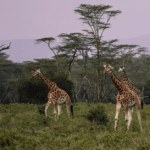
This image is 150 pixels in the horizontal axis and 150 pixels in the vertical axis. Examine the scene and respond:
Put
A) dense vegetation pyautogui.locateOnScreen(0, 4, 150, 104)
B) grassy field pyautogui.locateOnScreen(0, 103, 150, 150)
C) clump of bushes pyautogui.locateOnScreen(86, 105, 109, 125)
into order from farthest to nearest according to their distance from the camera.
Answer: dense vegetation pyautogui.locateOnScreen(0, 4, 150, 104)
clump of bushes pyautogui.locateOnScreen(86, 105, 109, 125)
grassy field pyautogui.locateOnScreen(0, 103, 150, 150)

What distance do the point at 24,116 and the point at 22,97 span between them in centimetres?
1503

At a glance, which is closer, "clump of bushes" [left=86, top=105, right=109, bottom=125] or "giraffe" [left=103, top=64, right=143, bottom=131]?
"giraffe" [left=103, top=64, right=143, bottom=131]

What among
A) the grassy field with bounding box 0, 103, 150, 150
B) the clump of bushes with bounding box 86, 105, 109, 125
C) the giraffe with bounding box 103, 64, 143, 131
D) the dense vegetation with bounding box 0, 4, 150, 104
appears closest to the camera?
the grassy field with bounding box 0, 103, 150, 150

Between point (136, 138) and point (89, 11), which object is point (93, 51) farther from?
point (136, 138)

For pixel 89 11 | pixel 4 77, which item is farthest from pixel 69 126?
pixel 4 77

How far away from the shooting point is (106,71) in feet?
49.8

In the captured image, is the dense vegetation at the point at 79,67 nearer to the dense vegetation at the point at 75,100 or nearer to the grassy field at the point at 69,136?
the dense vegetation at the point at 75,100

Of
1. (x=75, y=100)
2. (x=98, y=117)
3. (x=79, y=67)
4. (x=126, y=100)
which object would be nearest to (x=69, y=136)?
(x=126, y=100)

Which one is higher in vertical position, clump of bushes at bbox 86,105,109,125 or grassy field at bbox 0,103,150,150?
clump of bushes at bbox 86,105,109,125

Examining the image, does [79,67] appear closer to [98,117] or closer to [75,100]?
[75,100]

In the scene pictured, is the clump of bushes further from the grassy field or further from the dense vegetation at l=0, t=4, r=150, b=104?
the dense vegetation at l=0, t=4, r=150, b=104

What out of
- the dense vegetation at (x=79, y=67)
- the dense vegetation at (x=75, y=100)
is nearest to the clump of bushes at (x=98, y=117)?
the dense vegetation at (x=75, y=100)

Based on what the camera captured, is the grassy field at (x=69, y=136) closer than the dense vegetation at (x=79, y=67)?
Yes

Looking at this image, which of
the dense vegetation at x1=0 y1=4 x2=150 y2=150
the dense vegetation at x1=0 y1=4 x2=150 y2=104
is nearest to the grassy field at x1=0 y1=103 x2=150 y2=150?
the dense vegetation at x1=0 y1=4 x2=150 y2=150
